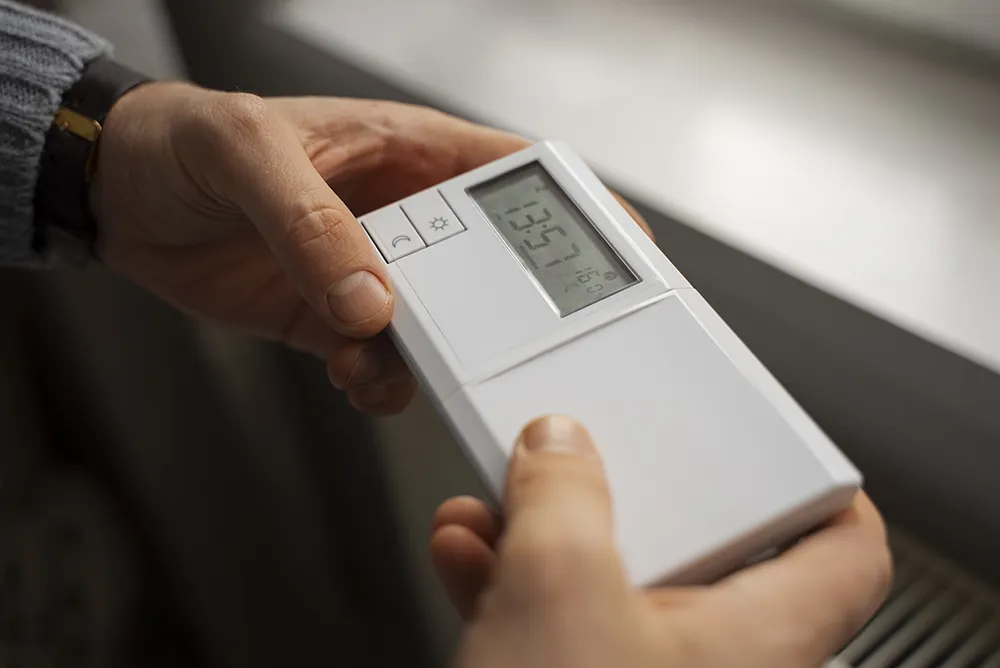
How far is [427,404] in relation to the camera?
0.77m

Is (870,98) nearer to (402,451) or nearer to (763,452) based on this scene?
(763,452)

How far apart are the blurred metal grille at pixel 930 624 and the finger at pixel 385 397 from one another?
323mm

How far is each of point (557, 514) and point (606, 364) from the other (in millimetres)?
97

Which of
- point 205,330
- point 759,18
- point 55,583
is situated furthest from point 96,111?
point 55,583

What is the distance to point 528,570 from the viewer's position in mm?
292

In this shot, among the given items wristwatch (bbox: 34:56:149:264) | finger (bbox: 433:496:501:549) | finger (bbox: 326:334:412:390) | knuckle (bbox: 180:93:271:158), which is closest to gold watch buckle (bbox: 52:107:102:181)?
wristwatch (bbox: 34:56:149:264)

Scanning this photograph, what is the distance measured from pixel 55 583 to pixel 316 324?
2.01ft

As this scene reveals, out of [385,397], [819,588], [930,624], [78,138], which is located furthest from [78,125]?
[930,624]

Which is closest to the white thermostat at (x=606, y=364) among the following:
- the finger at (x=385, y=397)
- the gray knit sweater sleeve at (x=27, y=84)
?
the finger at (x=385, y=397)

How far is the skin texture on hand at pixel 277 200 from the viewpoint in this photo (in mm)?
439

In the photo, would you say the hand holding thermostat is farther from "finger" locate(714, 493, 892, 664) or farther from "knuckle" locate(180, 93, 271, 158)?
"knuckle" locate(180, 93, 271, 158)

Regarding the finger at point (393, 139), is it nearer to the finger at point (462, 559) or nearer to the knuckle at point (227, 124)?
the knuckle at point (227, 124)

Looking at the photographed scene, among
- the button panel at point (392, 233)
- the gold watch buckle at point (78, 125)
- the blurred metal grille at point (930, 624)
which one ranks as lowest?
the blurred metal grille at point (930, 624)

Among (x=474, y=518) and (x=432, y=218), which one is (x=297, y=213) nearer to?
(x=432, y=218)
